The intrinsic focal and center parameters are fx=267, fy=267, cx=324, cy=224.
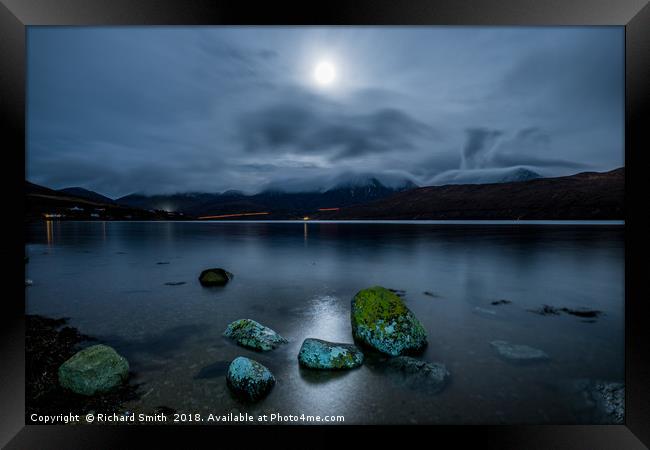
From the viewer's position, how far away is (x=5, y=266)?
3158mm

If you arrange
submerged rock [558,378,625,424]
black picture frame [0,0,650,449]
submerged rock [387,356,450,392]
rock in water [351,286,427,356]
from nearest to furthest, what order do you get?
black picture frame [0,0,650,449] → submerged rock [558,378,625,424] → submerged rock [387,356,450,392] → rock in water [351,286,427,356]

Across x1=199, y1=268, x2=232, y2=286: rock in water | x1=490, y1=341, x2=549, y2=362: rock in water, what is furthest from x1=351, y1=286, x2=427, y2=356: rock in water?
x1=199, y1=268, x2=232, y2=286: rock in water

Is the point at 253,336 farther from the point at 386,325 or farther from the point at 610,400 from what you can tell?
the point at 610,400

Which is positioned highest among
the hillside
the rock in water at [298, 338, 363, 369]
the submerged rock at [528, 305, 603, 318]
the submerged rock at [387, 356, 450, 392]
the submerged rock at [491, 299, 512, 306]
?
the hillside

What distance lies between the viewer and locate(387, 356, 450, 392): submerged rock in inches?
218

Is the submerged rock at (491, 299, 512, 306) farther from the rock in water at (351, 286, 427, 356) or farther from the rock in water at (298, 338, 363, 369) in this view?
the rock in water at (298, 338, 363, 369)

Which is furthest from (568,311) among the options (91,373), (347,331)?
(91,373)

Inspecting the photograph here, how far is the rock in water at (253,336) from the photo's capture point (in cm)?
716

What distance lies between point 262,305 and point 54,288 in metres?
12.0

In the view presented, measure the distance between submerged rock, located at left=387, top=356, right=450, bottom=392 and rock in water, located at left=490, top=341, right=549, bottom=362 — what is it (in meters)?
2.19

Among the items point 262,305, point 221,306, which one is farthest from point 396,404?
point 221,306

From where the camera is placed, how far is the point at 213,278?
15102mm

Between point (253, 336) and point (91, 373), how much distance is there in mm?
3353

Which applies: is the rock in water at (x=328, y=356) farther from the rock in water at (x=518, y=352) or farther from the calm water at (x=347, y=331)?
the rock in water at (x=518, y=352)
